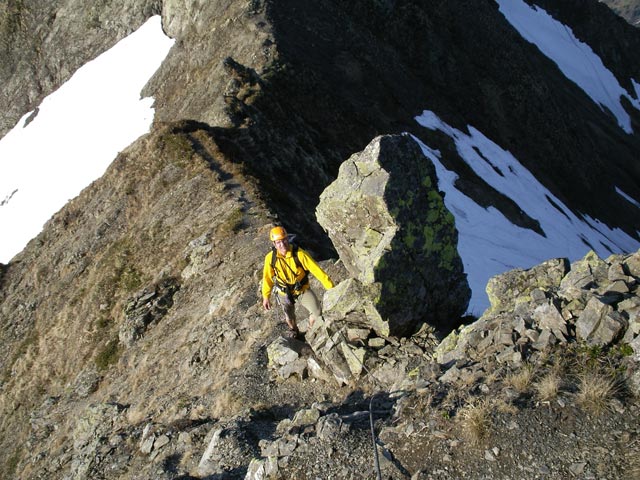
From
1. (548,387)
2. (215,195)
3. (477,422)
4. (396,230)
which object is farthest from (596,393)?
(215,195)

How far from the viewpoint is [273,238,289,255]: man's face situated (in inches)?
485

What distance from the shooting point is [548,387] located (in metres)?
8.13

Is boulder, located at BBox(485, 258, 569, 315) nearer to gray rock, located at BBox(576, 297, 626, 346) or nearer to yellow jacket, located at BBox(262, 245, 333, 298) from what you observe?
gray rock, located at BBox(576, 297, 626, 346)

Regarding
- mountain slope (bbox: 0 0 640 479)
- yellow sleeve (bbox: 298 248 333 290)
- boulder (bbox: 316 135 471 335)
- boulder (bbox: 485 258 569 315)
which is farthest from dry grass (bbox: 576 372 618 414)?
yellow sleeve (bbox: 298 248 333 290)

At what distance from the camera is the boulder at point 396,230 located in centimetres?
1199

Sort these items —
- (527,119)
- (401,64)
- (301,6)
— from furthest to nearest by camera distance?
(527,119) < (401,64) < (301,6)

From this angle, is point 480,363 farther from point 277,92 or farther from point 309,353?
point 277,92

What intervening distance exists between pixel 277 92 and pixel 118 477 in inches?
1109

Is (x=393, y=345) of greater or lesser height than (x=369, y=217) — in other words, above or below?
below

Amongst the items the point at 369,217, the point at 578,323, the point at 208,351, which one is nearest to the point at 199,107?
the point at 208,351

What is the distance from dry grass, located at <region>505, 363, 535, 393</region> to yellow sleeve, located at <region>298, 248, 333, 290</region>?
477cm

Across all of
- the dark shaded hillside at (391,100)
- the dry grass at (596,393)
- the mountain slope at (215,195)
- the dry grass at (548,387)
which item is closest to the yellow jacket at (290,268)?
the mountain slope at (215,195)

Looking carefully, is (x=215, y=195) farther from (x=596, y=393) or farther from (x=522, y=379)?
(x=596, y=393)

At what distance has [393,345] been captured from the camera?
12.1 m
